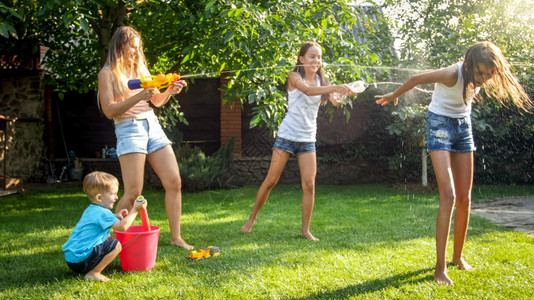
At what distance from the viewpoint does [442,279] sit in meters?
2.86

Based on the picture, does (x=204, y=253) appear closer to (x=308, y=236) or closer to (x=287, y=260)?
(x=287, y=260)

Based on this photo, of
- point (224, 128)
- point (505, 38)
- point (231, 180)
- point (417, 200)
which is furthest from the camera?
point (224, 128)

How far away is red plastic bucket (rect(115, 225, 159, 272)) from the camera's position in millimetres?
3064

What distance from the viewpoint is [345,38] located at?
19.0ft

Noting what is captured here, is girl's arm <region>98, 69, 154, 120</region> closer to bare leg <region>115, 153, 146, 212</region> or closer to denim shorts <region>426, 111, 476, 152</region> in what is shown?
bare leg <region>115, 153, 146, 212</region>

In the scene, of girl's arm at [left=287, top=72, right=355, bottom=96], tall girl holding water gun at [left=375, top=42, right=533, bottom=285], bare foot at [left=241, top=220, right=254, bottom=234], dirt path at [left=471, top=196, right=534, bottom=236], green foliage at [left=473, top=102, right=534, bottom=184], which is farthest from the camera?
green foliage at [left=473, top=102, right=534, bottom=184]

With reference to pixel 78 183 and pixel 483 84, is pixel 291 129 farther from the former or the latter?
pixel 78 183

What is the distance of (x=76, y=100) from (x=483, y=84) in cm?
866

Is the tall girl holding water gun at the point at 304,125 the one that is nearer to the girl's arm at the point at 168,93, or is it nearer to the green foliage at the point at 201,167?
the girl's arm at the point at 168,93

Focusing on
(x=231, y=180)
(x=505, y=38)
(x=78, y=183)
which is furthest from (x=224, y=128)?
(x=505, y=38)

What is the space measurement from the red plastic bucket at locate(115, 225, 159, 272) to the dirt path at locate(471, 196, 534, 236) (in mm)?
3283

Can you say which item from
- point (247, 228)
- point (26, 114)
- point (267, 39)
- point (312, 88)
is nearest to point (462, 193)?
point (312, 88)

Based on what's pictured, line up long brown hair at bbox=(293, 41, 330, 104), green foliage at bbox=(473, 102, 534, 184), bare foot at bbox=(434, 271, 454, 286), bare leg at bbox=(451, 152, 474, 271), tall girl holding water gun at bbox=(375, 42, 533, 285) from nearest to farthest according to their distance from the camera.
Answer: bare foot at bbox=(434, 271, 454, 286) → tall girl holding water gun at bbox=(375, 42, 533, 285) → bare leg at bbox=(451, 152, 474, 271) → long brown hair at bbox=(293, 41, 330, 104) → green foliage at bbox=(473, 102, 534, 184)

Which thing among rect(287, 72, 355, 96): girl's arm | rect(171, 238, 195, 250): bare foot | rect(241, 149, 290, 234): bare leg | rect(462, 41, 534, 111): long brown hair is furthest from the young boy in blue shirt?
rect(462, 41, 534, 111): long brown hair
